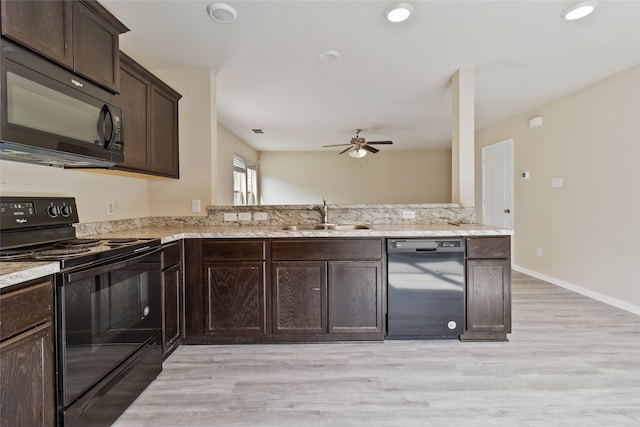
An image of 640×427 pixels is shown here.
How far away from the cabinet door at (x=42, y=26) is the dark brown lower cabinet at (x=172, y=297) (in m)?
1.19

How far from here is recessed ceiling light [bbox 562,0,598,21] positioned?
2039mm

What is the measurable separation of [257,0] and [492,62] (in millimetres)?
2217

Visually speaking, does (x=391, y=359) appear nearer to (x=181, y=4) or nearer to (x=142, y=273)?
(x=142, y=273)

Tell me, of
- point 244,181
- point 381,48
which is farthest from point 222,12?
point 244,181

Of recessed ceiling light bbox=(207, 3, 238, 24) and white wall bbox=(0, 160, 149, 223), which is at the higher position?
recessed ceiling light bbox=(207, 3, 238, 24)

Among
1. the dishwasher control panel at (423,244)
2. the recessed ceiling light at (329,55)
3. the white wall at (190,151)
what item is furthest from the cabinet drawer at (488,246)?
the white wall at (190,151)

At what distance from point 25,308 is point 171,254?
3.46 feet

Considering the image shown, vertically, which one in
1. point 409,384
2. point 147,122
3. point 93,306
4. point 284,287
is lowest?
point 409,384

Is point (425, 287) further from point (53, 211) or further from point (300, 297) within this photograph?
point (53, 211)

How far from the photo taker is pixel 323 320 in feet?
7.66

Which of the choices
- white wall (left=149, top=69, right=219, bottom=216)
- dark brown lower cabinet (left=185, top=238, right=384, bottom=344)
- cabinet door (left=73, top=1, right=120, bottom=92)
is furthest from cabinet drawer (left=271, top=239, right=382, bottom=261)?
cabinet door (left=73, top=1, right=120, bottom=92)

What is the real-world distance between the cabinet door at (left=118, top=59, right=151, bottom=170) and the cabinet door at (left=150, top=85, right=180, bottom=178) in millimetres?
94

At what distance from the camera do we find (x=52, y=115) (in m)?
1.40

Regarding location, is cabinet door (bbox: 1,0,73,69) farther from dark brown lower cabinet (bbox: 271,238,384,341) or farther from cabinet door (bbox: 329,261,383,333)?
cabinet door (bbox: 329,261,383,333)
